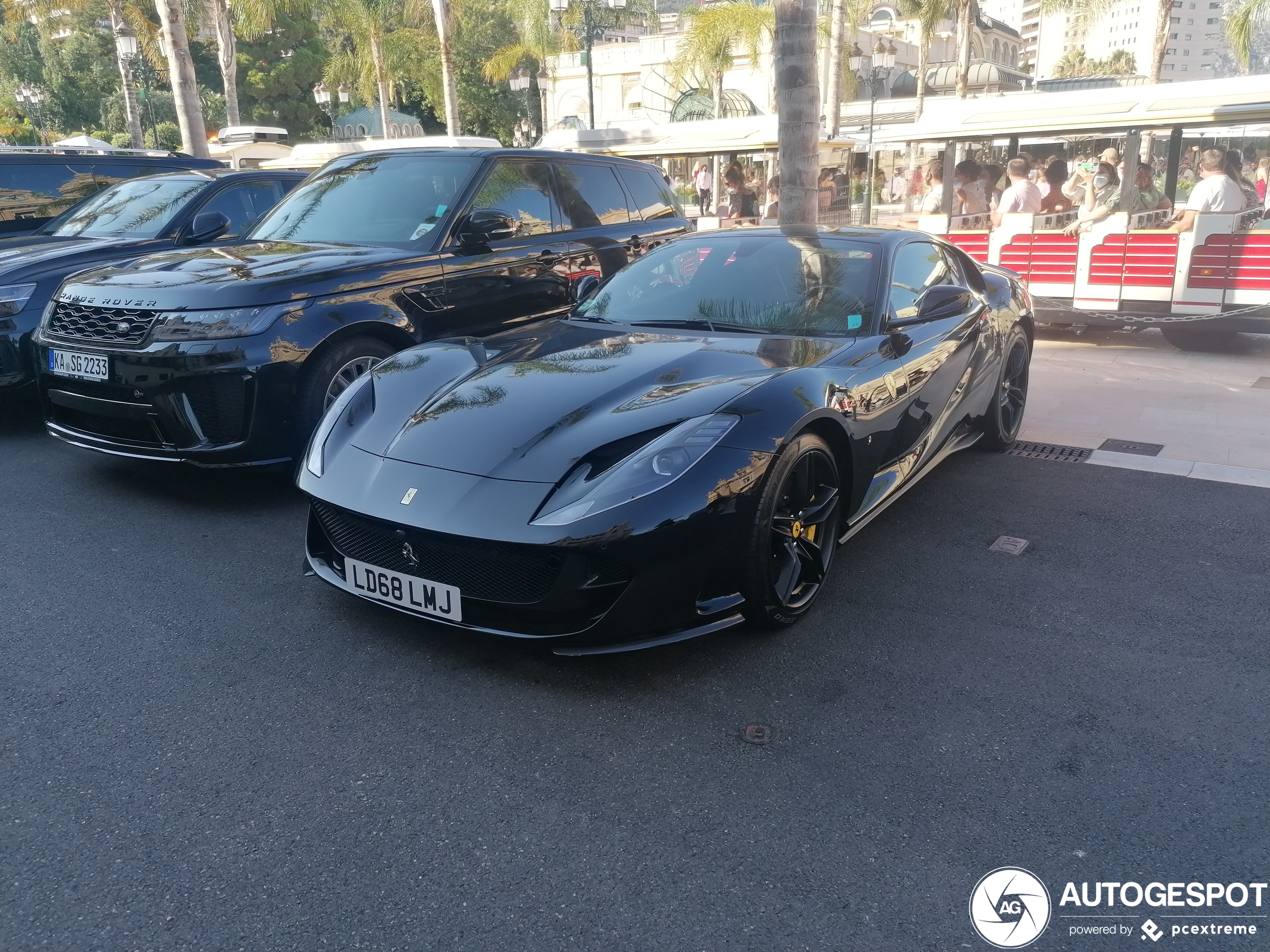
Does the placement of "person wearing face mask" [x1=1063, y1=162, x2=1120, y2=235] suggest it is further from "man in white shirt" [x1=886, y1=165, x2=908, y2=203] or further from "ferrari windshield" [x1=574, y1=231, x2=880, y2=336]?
"man in white shirt" [x1=886, y1=165, x2=908, y2=203]

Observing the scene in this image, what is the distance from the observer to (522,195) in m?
6.09

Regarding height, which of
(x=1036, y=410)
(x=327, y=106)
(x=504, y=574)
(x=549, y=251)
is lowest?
(x=1036, y=410)

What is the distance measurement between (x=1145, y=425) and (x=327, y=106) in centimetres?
4916

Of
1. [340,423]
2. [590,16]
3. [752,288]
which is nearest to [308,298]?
[340,423]

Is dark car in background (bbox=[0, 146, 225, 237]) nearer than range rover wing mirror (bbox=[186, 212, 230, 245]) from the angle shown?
No

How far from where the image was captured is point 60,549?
4.22m

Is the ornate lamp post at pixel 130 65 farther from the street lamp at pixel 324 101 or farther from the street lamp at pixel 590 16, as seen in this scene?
the street lamp at pixel 324 101

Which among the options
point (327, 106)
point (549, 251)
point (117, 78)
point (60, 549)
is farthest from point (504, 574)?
point (117, 78)

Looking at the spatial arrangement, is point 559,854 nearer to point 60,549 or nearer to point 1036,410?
point 60,549

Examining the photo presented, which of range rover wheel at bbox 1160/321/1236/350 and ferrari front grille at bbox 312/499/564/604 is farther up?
ferrari front grille at bbox 312/499/564/604

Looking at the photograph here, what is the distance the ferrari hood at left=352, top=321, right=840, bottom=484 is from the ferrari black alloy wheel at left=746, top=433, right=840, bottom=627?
1.07 ft

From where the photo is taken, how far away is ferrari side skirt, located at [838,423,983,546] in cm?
390

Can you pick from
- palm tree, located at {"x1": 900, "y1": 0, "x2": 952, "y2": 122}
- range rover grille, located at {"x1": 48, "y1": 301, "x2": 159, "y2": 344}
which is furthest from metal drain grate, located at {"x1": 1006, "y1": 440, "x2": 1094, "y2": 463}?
palm tree, located at {"x1": 900, "y1": 0, "x2": 952, "y2": 122}
